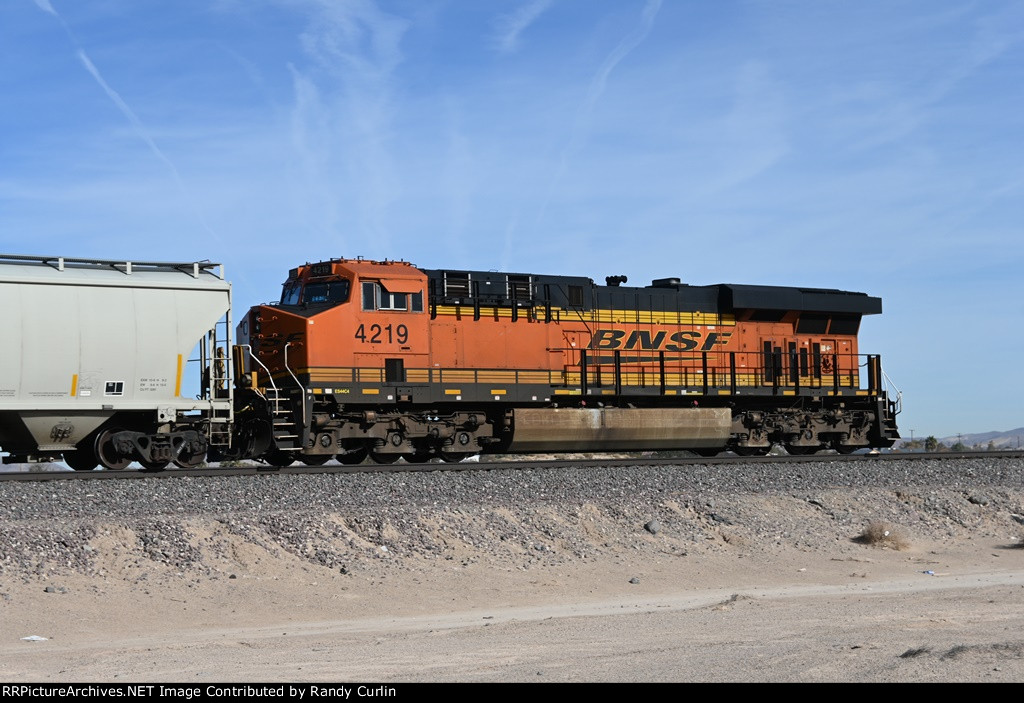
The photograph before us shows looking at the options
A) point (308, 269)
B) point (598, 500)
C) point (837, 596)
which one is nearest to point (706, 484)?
point (598, 500)

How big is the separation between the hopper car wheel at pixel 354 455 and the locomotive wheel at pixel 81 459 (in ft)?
15.5

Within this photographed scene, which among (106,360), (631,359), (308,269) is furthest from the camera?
(631,359)

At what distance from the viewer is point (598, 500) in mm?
15391

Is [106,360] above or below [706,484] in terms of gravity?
above

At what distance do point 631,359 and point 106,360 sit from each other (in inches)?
429

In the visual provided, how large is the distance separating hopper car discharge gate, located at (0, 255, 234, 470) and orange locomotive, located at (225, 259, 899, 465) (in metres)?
1.61

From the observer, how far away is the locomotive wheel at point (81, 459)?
1702 centimetres

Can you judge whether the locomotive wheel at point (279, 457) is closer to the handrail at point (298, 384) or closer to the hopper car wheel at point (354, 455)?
the handrail at point (298, 384)

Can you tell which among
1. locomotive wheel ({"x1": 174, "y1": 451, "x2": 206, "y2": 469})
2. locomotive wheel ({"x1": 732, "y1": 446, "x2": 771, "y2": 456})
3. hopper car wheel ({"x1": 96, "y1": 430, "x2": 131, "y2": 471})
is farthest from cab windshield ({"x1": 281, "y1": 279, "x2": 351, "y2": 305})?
locomotive wheel ({"x1": 732, "y1": 446, "x2": 771, "y2": 456})

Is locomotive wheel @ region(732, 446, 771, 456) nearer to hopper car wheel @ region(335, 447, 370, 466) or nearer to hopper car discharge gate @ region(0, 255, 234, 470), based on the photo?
hopper car wheel @ region(335, 447, 370, 466)

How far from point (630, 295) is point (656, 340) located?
1.13m

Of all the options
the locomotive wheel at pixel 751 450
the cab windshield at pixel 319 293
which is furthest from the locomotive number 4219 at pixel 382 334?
the locomotive wheel at pixel 751 450

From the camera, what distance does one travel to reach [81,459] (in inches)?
677

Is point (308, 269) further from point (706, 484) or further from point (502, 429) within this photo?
point (706, 484)
